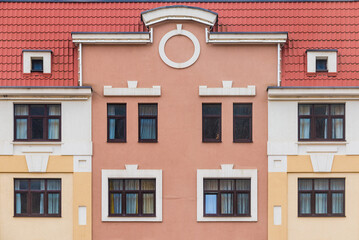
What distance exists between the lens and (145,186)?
1559 centimetres

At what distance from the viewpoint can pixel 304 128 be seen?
15523 millimetres

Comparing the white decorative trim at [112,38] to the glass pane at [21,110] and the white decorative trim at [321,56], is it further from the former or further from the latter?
the white decorative trim at [321,56]

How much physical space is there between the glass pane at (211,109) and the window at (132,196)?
321cm

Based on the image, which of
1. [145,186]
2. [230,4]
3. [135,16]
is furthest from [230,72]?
[145,186]

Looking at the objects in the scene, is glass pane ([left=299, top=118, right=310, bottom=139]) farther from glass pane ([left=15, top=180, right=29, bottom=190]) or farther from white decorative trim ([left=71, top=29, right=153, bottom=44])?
glass pane ([left=15, top=180, right=29, bottom=190])

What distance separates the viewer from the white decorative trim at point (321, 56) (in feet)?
50.9

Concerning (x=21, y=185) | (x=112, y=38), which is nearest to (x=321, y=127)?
(x=112, y=38)

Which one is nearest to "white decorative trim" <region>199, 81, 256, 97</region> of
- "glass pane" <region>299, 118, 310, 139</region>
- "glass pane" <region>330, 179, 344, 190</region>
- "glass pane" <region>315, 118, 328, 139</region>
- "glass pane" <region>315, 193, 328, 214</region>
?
"glass pane" <region>299, 118, 310, 139</region>

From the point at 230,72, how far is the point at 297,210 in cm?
564

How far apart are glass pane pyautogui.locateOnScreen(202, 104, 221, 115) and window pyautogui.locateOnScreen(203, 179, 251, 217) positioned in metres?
2.50

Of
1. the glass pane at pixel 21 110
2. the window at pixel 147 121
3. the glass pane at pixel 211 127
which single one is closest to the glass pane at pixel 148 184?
the window at pixel 147 121

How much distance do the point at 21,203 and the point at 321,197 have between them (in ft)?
36.4

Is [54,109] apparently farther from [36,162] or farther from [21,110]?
[36,162]

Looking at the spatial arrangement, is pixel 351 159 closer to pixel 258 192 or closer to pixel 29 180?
pixel 258 192
